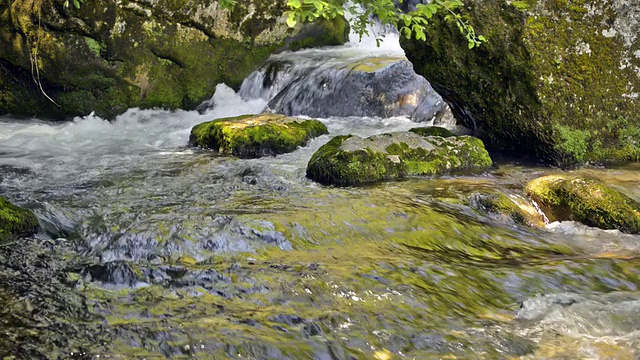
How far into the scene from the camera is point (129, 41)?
38.0ft

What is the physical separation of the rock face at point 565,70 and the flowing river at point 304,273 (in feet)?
1.98

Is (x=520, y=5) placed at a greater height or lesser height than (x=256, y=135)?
greater

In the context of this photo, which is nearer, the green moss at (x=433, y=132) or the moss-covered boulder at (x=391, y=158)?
the moss-covered boulder at (x=391, y=158)

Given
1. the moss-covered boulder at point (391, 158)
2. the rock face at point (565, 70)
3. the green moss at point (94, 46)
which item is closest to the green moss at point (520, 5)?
the rock face at point (565, 70)

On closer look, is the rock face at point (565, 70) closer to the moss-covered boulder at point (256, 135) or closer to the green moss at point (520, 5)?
the green moss at point (520, 5)

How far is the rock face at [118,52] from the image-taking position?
1106 centimetres

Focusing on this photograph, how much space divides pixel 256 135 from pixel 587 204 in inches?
190

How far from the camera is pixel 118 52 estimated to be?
11531 mm

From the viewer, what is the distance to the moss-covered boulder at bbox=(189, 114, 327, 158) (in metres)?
8.47

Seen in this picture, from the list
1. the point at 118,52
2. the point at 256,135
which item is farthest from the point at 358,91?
the point at 118,52

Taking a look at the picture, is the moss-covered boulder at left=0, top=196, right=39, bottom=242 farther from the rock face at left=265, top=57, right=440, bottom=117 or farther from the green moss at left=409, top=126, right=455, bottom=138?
the rock face at left=265, top=57, right=440, bottom=117

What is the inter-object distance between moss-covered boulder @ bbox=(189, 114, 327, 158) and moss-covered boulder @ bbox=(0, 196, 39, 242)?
3.91 m

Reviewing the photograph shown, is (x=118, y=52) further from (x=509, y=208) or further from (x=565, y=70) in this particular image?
(x=509, y=208)

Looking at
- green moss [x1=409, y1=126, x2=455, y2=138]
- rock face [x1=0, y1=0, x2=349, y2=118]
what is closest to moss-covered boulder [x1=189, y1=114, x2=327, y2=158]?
green moss [x1=409, y1=126, x2=455, y2=138]
